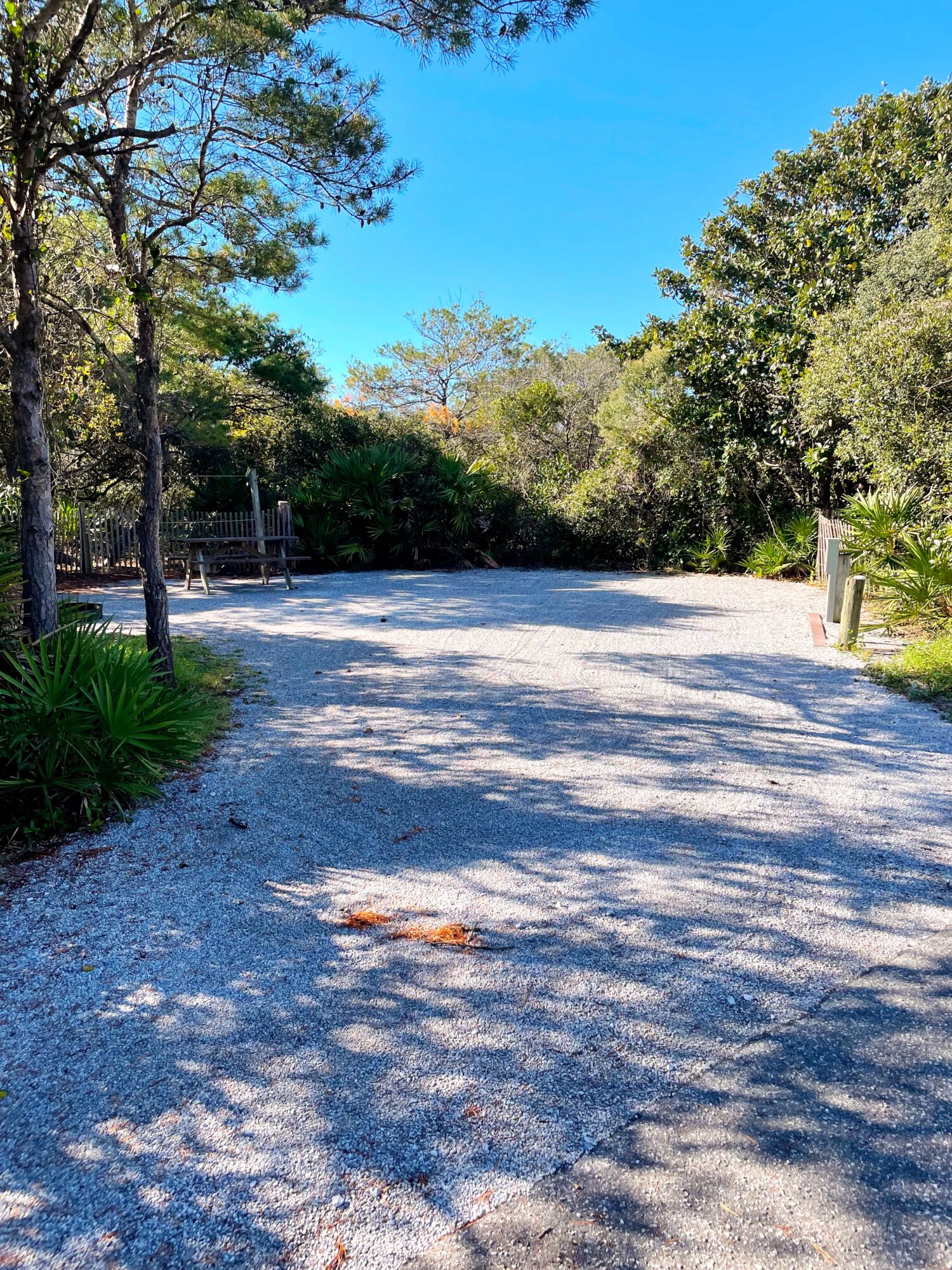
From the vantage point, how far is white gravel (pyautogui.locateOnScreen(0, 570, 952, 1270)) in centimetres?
193

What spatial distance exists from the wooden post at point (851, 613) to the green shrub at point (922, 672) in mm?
559

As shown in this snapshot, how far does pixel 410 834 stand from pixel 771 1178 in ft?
7.63

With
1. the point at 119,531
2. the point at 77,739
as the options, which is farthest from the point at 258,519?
the point at 77,739

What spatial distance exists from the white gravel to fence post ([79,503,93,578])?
10.3 metres

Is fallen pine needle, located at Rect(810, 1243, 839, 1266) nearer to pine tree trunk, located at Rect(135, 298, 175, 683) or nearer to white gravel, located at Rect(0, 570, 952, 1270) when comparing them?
white gravel, located at Rect(0, 570, 952, 1270)

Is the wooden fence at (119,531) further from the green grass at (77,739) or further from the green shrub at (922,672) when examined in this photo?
the green shrub at (922,672)

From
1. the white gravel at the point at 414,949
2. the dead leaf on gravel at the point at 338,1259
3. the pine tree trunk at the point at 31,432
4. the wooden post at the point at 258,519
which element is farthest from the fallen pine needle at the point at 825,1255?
the wooden post at the point at 258,519

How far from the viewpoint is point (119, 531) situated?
15125 mm

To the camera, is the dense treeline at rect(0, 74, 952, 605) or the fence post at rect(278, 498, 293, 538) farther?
the fence post at rect(278, 498, 293, 538)

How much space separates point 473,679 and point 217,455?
41.7 feet

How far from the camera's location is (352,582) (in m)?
14.0

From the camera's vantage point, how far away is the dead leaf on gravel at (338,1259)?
171 centimetres

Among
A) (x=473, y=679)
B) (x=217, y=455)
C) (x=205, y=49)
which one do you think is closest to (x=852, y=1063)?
(x=473, y=679)

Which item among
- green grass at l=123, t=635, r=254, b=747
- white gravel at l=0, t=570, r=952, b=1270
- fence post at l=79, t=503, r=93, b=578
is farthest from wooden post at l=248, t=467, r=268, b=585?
white gravel at l=0, t=570, r=952, b=1270
